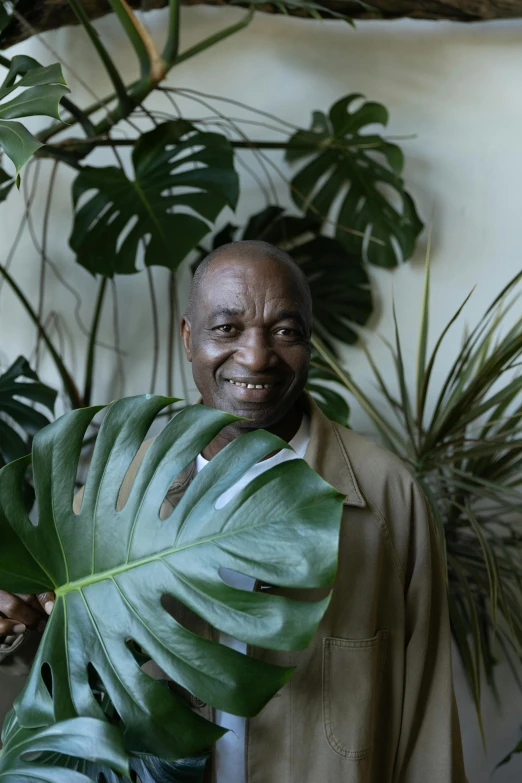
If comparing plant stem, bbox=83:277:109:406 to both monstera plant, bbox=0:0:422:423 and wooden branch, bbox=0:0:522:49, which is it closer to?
monstera plant, bbox=0:0:422:423

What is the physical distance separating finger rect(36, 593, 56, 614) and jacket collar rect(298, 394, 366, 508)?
1.13ft

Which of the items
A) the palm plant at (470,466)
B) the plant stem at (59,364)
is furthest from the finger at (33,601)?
the plant stem at (59,364)

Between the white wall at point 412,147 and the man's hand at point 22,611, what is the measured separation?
1.04m

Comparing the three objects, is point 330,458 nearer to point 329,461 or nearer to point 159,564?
point 329,461

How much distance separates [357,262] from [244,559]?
128cm

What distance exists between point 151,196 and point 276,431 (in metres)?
0.77

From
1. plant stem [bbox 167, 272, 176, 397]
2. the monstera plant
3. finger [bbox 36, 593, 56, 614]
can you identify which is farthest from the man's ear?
plant stem [bbox 167, 272, 176, 397]

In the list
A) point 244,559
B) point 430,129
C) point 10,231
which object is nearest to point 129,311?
point 10,231

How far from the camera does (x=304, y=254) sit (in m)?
1.86

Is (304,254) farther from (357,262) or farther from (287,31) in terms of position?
(287,31)

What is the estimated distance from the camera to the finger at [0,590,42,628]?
86 centimetres

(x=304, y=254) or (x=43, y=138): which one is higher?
(x=43, y=138)

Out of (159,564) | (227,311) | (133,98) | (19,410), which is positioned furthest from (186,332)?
(133,98)

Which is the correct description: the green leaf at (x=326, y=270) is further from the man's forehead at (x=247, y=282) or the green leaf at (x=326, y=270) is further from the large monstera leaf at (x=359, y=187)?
the man's forehead at (x=247, y=282)
